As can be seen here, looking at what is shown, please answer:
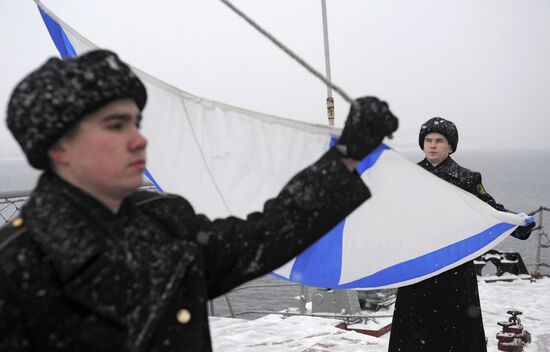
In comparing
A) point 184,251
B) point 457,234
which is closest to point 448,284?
point 457,234

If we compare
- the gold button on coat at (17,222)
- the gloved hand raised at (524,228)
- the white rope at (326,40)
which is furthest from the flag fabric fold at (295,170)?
the white rope at (326,40)

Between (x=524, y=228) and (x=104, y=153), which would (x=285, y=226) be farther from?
(x=524, y=228)

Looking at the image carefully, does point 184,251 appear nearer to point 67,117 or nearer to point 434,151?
point 67,117

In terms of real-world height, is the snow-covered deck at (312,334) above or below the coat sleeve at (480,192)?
below

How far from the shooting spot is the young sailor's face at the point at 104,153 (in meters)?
1.36

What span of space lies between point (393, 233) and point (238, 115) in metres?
1.09

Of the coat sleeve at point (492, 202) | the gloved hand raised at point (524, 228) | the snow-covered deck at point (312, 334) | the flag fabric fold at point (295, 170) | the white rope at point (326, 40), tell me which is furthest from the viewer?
the white rope at point (326, 40)

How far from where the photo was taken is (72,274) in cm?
126

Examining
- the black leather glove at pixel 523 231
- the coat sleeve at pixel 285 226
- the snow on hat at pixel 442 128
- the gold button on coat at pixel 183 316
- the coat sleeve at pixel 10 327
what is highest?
the snow on hat at pixel 442 128

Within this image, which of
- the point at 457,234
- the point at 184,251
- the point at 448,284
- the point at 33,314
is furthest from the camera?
the point at 448,284

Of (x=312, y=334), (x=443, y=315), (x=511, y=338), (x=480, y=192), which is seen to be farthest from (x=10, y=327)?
(x=511, y=338)

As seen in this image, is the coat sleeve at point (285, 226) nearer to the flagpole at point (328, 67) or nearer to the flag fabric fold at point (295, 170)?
the flag fabric fold at point (295, 170)

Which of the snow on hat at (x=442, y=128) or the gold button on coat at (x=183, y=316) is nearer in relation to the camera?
the gold button on coat at (x=183, y=316)

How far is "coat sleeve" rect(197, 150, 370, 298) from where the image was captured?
1.56 m
